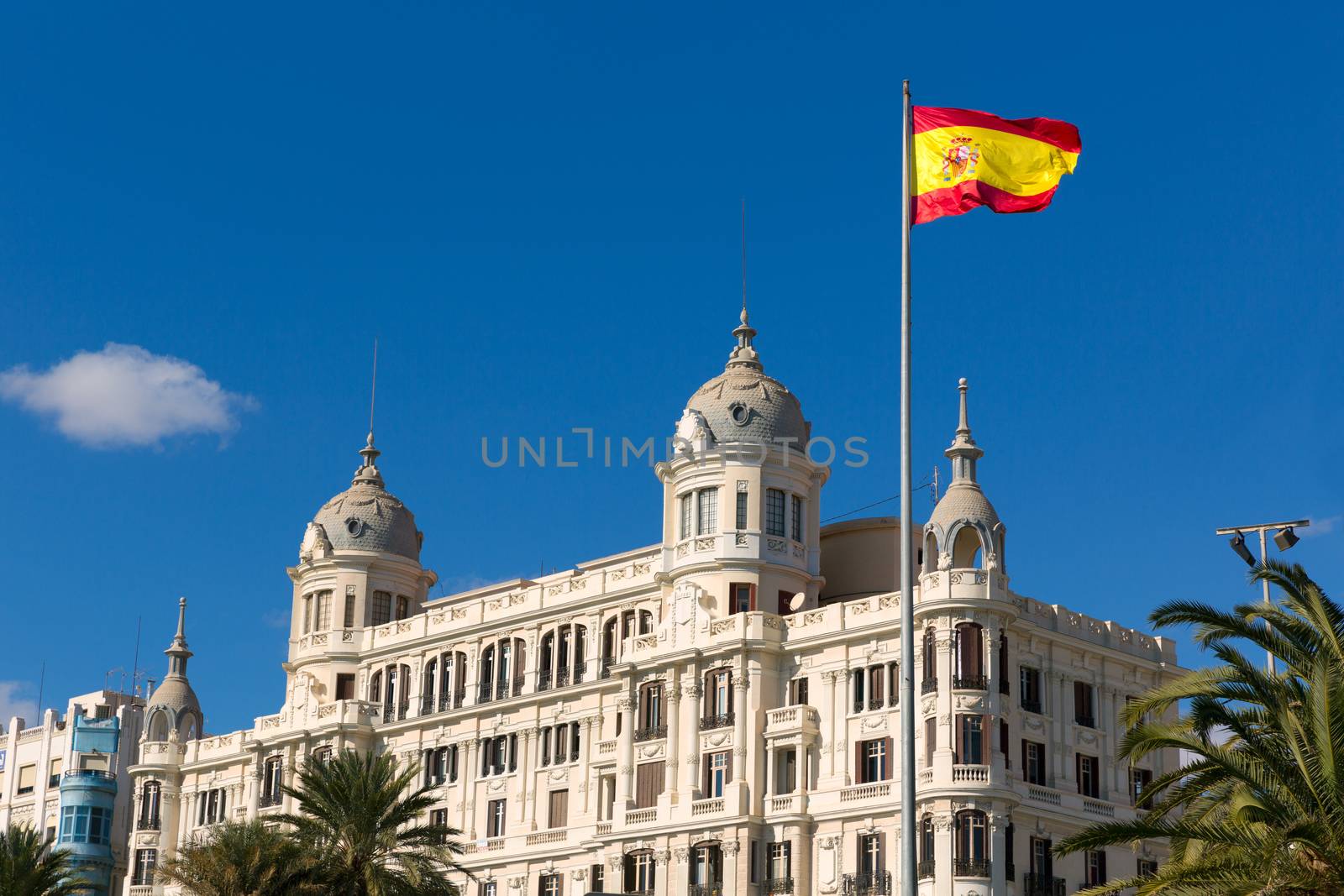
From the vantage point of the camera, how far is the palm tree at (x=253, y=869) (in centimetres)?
7869

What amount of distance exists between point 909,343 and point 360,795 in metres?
40.9

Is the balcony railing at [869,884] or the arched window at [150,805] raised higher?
the arched window at [150,805]

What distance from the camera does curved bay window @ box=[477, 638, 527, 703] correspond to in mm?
105062

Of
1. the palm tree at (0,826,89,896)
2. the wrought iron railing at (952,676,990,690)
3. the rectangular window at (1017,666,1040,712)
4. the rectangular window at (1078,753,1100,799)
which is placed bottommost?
the palm tree at (0,826,89,896)

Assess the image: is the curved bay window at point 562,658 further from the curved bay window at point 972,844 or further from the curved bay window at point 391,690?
the curved bay window at point 972,844

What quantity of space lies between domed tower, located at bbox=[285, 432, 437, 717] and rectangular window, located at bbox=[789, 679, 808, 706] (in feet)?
85.4

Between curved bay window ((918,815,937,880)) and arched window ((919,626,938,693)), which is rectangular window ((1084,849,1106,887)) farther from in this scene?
arched window ((919,626,938,693))

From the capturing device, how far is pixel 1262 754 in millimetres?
47156

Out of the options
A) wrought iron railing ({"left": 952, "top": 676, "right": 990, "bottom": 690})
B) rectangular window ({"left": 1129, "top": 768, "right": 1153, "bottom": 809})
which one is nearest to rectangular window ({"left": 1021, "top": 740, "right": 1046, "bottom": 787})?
wrought iron railing ({"left": 952, "top": 676, "right": 990, "bottom": 690})

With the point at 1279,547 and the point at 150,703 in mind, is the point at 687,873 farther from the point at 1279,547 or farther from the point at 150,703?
the point at 150,703

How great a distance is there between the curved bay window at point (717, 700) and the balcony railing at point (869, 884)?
29.8 feet

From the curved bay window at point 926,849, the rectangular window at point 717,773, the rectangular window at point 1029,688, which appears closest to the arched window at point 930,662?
the rectangular window at point 1029,688

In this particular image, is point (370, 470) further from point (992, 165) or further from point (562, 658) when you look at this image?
point (992, 165)

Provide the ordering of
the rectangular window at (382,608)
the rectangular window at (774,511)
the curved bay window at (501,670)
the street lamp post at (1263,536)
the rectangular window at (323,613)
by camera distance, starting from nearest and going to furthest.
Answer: the street lamp post at (1263,536) < the rectangular window at (774,511) < the curved bay window at (501,670) < the rectangular window at (323,613) < the rectangular window at (382,608)
